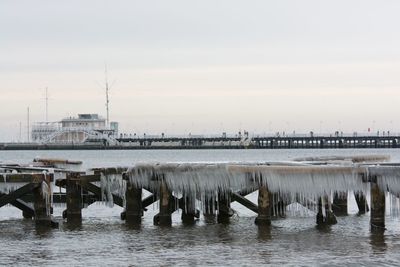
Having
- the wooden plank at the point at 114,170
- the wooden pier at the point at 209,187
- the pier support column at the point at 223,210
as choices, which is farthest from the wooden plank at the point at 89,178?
the pier support column at the point at 223,210

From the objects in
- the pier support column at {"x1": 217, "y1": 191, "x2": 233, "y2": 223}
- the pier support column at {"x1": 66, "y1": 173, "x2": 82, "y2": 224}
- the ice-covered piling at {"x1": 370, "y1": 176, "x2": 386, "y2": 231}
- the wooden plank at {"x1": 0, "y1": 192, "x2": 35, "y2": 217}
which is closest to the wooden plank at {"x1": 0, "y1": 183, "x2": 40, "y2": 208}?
the pier support column at {"x1": 66, "y1": 173, "x2": 82, "y2": 224}

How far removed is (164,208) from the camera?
34031 mm

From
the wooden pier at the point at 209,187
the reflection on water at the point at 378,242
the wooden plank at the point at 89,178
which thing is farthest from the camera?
the wooden plank at the point at 89,178

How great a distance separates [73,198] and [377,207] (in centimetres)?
1241

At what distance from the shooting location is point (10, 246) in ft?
96.6

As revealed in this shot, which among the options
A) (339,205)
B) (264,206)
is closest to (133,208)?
(264,206)

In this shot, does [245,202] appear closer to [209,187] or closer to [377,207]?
[209,187]

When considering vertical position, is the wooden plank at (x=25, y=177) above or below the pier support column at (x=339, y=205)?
above

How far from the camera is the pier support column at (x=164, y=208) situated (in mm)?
33438

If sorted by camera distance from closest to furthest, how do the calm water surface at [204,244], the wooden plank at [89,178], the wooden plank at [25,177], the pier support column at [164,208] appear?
the calm water surface at [204,244], the wooden plank at [25,177], the pier support column at [164,208], the wooden plank at [89,178]

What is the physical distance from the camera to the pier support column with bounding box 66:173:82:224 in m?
35.2

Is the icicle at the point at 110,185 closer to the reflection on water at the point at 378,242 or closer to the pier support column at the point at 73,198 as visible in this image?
the pier support column at the point at 73,198

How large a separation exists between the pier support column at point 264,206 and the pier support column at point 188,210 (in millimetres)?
3056

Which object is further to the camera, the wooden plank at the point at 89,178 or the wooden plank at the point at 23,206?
the wooden plank at the point at 23,206
